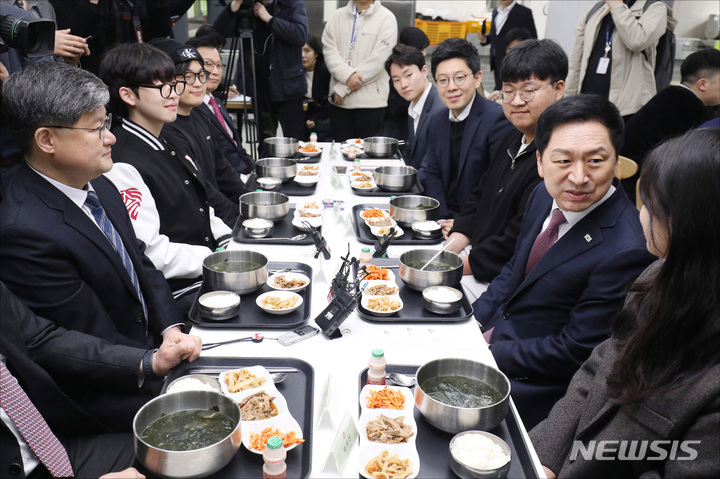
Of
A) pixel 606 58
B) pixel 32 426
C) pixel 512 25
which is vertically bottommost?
pixel 32 426

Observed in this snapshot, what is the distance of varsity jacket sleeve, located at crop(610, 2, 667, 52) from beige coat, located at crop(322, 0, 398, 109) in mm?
1842

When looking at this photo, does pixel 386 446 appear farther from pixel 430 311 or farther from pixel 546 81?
pixel 546 81

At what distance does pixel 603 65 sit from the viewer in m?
4.13

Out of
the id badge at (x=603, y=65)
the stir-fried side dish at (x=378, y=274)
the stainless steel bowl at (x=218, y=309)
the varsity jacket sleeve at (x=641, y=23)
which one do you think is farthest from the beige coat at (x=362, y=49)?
the stainless steel bowl at (x=218, y=309)

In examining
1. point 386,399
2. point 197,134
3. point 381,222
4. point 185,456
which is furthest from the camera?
point 197,134

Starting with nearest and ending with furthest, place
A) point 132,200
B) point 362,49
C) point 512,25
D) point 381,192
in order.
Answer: point 132,200 < point 381,192 < point 362,49 < point 512,25

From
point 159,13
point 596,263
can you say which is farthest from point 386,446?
point 159,13

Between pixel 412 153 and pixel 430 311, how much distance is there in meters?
2.32

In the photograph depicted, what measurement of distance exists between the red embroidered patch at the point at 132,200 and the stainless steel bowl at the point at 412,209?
109 centimetres

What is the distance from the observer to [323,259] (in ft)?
7.14

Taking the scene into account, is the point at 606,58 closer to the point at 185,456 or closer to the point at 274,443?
the point at 274,443

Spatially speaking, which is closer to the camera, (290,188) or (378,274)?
(378,274)

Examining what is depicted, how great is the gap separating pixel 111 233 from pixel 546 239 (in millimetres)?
1474

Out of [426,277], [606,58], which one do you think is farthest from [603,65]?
[426,277]
